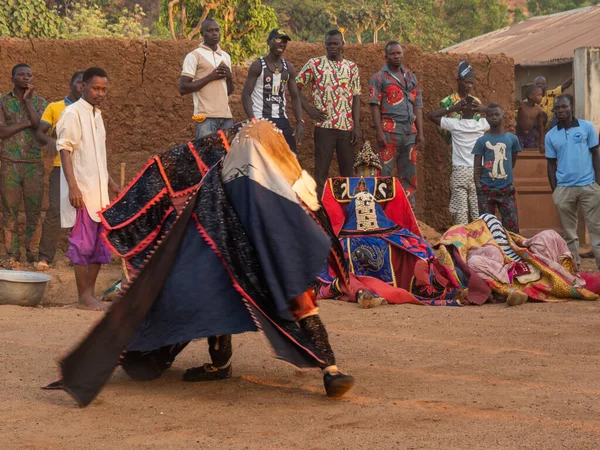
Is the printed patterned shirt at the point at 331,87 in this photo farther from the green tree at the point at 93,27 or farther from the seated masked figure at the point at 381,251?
the green tree at the point at 93,27

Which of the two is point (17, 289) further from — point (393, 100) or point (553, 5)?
point (553, 5)

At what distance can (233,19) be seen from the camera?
20.0 metres

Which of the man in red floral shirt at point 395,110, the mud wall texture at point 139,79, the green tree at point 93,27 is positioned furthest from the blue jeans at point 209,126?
the green tree at point 93,27

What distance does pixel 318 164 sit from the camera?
33.9 feet

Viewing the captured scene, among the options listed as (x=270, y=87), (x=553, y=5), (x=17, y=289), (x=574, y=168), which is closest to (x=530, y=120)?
(x=574, y=168)

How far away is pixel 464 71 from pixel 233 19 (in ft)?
30.9

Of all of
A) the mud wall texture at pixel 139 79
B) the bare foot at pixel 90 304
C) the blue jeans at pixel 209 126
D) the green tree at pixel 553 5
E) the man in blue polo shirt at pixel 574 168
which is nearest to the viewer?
the bare foot at pixel 90 304

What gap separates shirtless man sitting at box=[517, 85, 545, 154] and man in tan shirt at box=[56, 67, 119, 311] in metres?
7.29

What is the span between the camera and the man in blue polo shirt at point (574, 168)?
10094 millimetres

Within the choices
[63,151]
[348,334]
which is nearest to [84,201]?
[63,151]

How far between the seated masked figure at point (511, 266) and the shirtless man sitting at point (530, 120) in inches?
183

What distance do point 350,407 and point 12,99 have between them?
6.07 meters

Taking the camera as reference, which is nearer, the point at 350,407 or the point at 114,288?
the point at 350,407

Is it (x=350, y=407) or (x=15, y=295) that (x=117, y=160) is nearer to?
(x=15, y=295)
